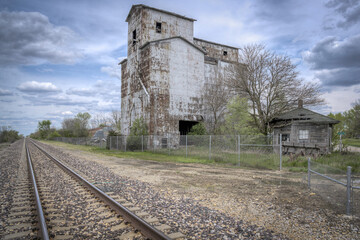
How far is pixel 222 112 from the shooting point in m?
31.3

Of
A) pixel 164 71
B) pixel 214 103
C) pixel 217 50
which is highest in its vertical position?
pixel 217 50

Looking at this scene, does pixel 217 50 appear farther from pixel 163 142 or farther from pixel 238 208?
pixel 238 208

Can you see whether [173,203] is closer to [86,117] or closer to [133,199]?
[133,199]

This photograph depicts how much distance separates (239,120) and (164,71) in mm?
11110

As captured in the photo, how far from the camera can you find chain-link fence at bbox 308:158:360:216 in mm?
6591

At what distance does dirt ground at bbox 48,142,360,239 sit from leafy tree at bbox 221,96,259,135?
37.6 ft

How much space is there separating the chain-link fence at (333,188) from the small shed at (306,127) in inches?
559

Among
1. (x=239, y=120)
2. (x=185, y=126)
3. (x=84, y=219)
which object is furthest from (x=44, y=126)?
(x=84, y=219)

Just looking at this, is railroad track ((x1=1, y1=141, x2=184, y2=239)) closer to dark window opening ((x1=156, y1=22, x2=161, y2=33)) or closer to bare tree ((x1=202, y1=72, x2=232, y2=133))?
bare tree ((x1=202, y1=72, x2=232, y2=133))

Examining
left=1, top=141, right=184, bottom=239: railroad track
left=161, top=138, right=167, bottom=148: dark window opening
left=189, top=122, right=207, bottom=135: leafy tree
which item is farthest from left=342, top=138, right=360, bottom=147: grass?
left=1, top=141, right=184, bottom=239: railroad track

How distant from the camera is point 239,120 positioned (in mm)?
Result: 23562

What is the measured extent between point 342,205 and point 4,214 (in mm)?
8900

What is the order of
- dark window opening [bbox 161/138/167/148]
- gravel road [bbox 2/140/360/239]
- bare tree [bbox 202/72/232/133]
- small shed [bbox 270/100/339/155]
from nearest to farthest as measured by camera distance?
1. gravel road [bbox 2/140/360/239]
2. small shed [bbox 270/100/339/155]
3. dark window opening [bbox 161/138/167/148]
4. bare tree [bbox 202/72/232/133]

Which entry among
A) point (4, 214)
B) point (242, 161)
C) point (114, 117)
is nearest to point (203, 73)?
point (242, 161)
